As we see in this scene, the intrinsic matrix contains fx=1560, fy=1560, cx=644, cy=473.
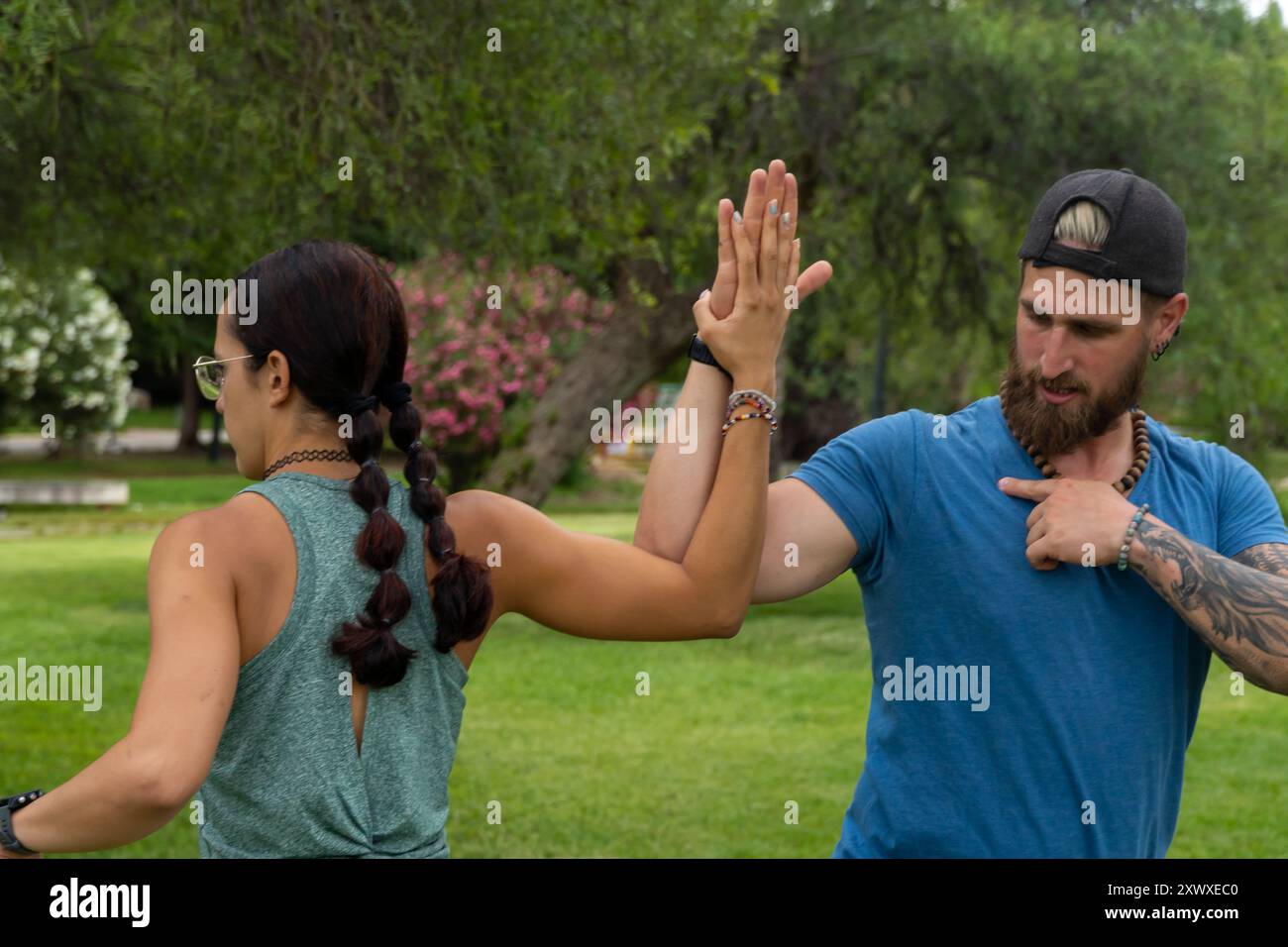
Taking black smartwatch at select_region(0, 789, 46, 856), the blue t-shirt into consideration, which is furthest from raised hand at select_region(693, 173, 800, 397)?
black smartwatch at select_region(0, 789, 46, 856)

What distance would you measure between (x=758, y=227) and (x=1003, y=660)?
34.0 inches

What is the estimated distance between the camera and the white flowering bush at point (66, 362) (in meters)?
30.6

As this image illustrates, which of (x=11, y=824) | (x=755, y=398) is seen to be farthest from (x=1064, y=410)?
(x=11, y=824)

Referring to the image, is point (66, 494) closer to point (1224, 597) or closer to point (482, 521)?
point (482, 521)

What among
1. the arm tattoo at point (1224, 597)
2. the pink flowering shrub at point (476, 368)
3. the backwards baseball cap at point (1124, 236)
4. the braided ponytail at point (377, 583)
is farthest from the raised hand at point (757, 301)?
the pink flowering shrub at point (476, 368)

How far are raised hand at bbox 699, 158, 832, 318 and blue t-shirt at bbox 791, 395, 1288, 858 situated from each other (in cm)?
39

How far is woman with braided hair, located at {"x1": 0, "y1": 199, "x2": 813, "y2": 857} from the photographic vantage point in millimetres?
2141

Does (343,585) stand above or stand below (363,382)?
below

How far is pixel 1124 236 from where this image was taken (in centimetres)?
275

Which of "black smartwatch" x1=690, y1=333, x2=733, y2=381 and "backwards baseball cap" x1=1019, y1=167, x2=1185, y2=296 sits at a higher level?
"backwards baseball cap" x1=1019, y1=167, x2=1185, y2=296

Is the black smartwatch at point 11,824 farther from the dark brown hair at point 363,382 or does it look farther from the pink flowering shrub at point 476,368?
the pink flowering shrub at point 476,368

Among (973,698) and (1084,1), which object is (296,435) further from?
(1084,1)

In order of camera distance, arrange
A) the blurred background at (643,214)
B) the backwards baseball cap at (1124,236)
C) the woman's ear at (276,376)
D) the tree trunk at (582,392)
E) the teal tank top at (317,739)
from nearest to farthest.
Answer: the teal tank top at (317,739) → the woman's ear at (276,376) → the backwards baseball cap at (1124,236) → the blurred background at (643,214) → the tree trunk at (582,392)

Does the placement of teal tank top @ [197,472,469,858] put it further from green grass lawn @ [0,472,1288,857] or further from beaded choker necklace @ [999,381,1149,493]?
green grass lawn @ [0,472,1288,857]
